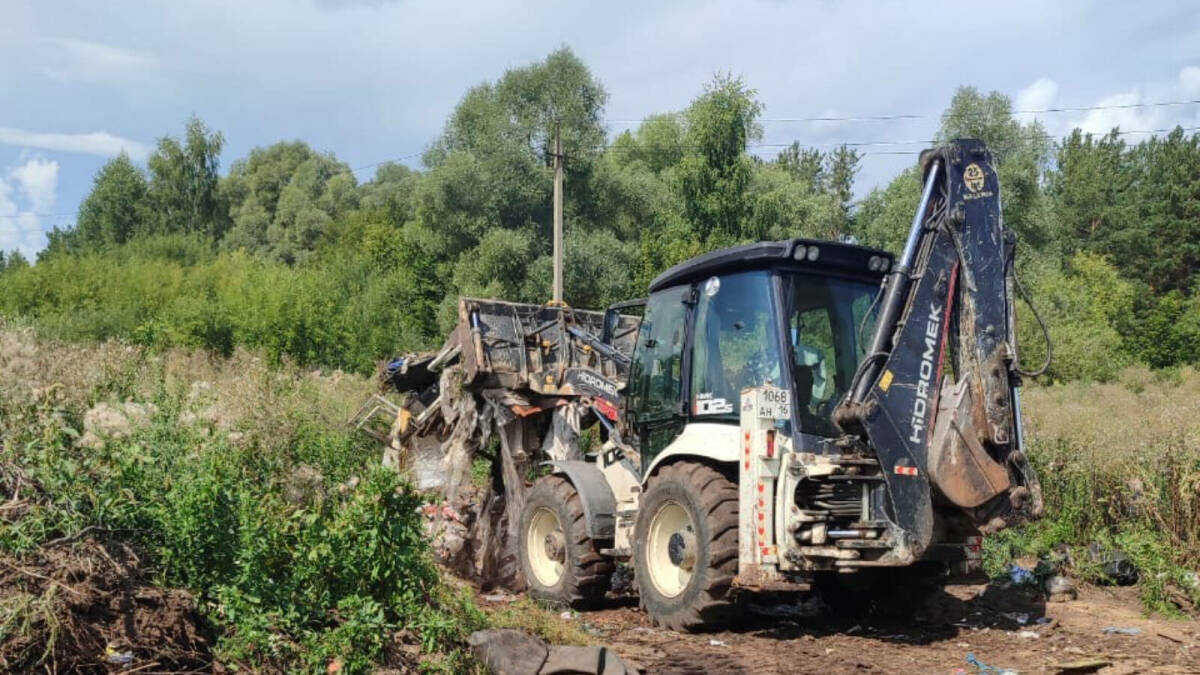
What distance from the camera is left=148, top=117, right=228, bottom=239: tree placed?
169 ft

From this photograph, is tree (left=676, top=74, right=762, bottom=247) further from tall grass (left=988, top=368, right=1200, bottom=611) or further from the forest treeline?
tall grass (left=988, top=368, right=1200, bottom=611)

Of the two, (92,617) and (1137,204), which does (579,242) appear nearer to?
(92,617)

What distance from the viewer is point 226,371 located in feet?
47.4

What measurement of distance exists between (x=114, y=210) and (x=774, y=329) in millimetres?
50816

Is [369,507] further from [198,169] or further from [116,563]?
[198,169]

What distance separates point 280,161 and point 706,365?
174 ft

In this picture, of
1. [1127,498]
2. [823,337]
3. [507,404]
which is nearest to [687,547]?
[823,337]

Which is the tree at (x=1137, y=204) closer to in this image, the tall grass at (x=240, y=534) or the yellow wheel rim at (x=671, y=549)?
the yellow wheel rim at (x=671, y=549)

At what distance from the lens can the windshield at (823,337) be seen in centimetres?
702

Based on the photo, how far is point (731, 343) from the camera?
7.41 meters

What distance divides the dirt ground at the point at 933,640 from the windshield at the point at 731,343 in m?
1.56

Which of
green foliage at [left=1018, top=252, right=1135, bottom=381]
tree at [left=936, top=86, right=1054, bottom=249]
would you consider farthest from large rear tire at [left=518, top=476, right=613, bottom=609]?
tree at [left=936, top=86, right=1054, bottom=249]

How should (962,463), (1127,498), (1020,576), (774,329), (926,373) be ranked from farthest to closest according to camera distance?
(1127,498), (1020,576), (774,329), (926,373), (962,463)

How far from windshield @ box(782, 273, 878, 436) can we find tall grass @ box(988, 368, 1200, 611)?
339 centimetres
